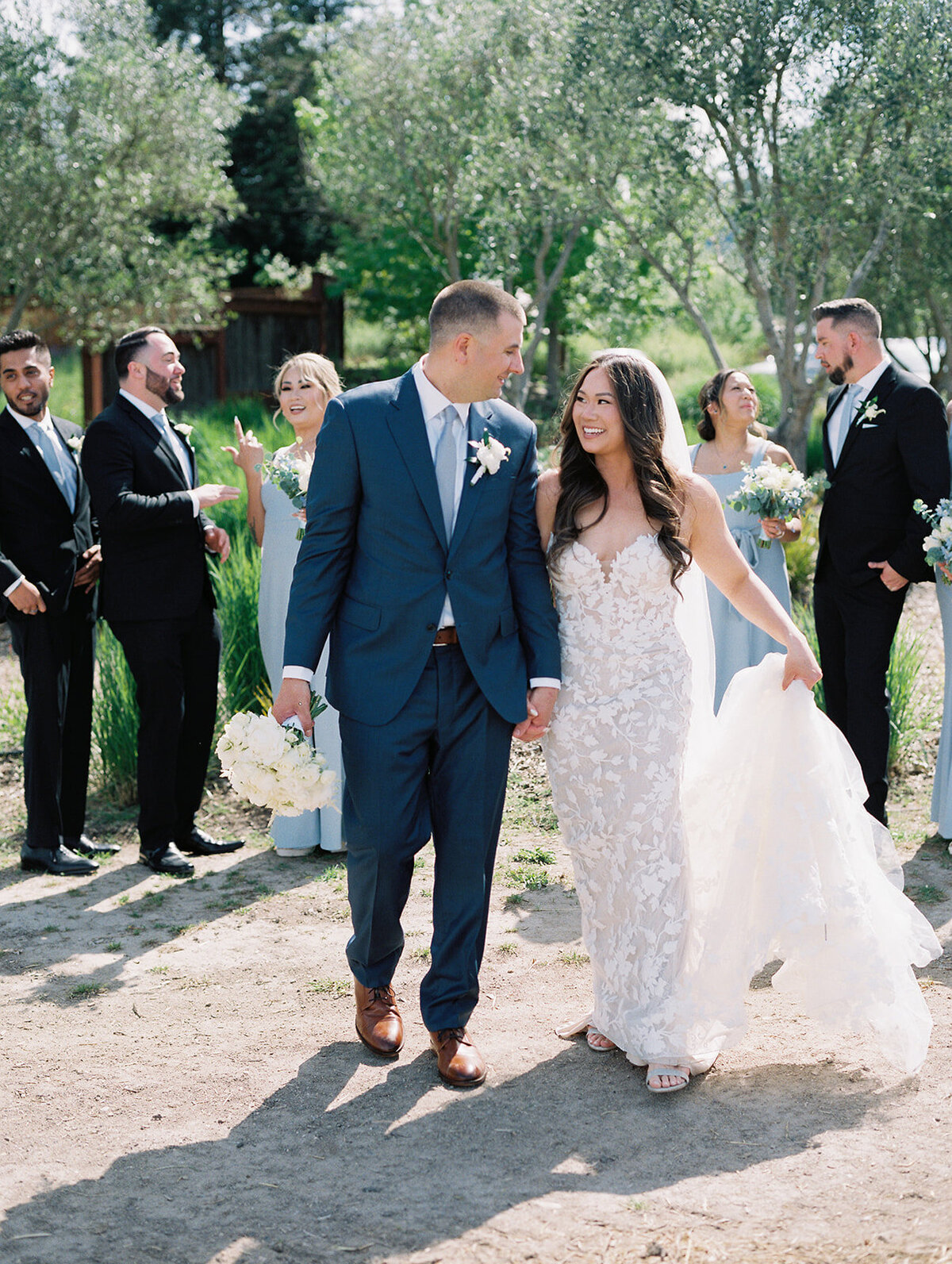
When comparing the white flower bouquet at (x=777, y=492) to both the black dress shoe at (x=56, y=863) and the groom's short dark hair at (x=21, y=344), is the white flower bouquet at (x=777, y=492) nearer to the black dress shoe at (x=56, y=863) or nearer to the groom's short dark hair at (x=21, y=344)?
the groom's short dark hair at (x=21, y=344)

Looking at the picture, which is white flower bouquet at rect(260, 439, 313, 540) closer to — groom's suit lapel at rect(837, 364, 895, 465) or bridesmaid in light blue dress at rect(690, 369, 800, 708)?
bridesmaid in light blue dress at rect(690, 369, 800, 708)

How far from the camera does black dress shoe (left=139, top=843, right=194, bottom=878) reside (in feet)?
19.2

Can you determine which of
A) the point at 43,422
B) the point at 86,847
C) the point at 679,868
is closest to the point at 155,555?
the point at 43,422

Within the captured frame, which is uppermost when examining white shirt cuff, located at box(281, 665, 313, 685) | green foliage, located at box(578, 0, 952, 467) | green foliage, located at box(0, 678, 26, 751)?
green foliage, located at box(578, 0, 952, 467)

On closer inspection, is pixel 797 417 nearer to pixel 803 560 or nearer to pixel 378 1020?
pixel 803 560

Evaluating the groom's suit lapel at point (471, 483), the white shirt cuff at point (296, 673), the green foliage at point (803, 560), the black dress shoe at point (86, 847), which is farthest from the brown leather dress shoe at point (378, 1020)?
the green foliage at point (803, 560)

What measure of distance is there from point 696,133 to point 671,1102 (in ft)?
29.6

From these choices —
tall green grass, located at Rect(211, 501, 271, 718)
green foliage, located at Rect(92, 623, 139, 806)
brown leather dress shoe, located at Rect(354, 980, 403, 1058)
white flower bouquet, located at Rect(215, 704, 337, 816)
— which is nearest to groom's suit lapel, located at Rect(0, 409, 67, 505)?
green foliage, located at Rect(92, 623, 139, 806)

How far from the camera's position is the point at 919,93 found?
31.6 ft

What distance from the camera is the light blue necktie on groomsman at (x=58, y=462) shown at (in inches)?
232

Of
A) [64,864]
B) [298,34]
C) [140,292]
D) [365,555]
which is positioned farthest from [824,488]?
[298,34]

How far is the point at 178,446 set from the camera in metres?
5.91

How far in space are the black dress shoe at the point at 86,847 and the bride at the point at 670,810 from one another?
9.83ft

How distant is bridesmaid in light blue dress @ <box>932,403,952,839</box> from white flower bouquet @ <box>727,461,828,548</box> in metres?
0.66
